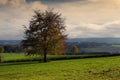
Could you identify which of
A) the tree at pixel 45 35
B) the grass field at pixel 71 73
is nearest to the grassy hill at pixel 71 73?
the grass field at pixel 71 73

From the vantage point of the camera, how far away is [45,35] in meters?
62.0

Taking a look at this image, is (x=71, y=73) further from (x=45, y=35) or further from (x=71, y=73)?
(x=45, y=35)

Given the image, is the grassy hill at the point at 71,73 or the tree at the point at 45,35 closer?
the grassy hill at the point at 71,73

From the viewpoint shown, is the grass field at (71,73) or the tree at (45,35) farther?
the tree at (45,35)

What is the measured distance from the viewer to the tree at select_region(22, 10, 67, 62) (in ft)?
202

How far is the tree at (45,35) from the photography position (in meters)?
61.7

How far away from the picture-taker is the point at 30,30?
62250 millimetres

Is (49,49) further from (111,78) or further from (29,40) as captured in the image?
(111,78)

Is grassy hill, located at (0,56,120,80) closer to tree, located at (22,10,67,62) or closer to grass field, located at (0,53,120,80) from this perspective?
grass field, located at (0,53,120,80)

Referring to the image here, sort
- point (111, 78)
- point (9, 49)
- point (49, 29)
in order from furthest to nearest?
point (9, 49) < point (49, 29) < point (111, 78)

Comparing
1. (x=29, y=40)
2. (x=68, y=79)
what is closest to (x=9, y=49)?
(x=29, y=40)

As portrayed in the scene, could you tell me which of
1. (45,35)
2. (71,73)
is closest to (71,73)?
(71,73)

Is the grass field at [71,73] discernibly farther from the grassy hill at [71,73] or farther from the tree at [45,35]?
the tree at [45,35]

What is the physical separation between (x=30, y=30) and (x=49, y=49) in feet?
19.3
